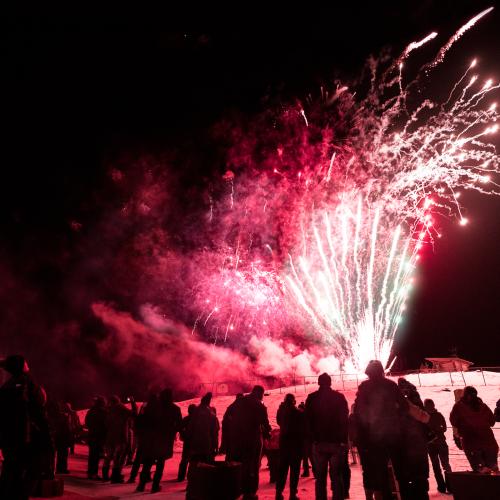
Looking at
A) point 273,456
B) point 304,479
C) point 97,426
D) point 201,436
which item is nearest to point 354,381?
point 273,456

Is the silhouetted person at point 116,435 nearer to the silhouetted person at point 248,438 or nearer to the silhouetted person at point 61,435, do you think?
the silhouetted person at point 61,435

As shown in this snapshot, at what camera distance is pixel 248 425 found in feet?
21.0

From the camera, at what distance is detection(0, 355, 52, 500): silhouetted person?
3.95 m

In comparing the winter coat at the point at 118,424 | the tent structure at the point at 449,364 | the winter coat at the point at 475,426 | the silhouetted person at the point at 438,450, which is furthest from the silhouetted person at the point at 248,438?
the tent structure at the point at 449,364

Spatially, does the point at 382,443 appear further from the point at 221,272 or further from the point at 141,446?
the point at 221,272

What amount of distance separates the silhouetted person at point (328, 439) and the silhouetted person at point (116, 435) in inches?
180

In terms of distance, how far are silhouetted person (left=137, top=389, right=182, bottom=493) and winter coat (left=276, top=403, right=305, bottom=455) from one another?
2.11 meters

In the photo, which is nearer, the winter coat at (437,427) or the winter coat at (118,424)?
the winter coat at (437,427)

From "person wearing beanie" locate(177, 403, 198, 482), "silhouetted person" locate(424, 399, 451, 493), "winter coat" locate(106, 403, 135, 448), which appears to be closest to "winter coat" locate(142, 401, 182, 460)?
"person wearing beanie" locate(177, 403, 198, 482)

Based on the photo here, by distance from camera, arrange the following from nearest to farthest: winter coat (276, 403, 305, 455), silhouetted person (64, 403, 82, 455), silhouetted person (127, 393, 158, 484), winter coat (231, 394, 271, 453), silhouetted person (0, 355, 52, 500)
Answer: silhouetted person (0, 355, 52, 500)
winter coat (231, 394, 271, 453)
winter coat (276, 403, 305, 455)
silhouetted person (127, 393, 158, 484)
silhouetted person (64, 403, 82, 455)

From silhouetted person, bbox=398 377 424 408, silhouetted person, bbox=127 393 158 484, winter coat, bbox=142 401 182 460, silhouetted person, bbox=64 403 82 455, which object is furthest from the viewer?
silhouetted person, bbox=64 403 82 455

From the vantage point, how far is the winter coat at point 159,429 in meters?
7.32

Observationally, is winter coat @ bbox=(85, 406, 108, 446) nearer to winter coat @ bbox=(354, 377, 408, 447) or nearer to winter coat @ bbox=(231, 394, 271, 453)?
winter coat @ bbox=(231, 394, 271, 453)

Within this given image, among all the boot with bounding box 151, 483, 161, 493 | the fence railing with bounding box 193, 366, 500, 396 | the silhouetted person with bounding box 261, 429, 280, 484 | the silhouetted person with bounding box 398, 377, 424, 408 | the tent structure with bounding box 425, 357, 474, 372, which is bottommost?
the boot with bounding box 151, 483, 161, 493
